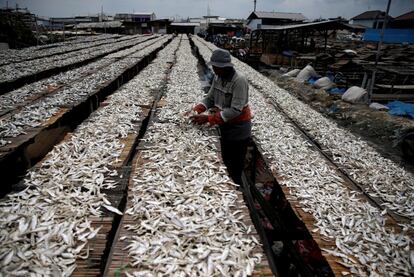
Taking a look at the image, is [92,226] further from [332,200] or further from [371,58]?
[371,58]

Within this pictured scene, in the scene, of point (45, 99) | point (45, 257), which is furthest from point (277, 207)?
point (45, 99)

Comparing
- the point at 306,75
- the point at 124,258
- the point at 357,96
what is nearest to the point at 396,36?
the point at 306,75

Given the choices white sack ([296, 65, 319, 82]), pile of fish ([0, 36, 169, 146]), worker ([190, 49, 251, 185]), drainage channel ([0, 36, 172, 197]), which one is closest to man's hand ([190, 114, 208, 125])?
worker ([190, 49, 251, 185])

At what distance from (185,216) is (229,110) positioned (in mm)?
2167

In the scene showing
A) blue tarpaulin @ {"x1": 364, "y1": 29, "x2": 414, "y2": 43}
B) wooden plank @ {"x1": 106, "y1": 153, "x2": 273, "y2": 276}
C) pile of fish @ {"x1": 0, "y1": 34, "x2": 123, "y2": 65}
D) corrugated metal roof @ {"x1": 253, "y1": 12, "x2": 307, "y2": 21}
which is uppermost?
corrugated metal roof @ {"x1": 253, "y1": 12, "x2": 307, "y2": 21}

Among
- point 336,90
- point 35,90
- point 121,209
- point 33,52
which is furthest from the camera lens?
point 33,52

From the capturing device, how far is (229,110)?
429cm

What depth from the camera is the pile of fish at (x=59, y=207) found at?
6.48 feet

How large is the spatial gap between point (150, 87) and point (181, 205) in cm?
631

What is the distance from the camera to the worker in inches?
166

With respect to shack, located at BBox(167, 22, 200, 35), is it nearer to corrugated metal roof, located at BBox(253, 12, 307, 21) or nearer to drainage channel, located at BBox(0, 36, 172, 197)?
corrugated metal roof, located at BBox(253, 12, 307, 21)

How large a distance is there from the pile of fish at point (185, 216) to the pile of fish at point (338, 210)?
120cm

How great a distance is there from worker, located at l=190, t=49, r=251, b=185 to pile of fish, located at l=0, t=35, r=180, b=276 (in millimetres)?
1643

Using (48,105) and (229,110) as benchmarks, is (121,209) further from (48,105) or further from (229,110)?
(48,105)
